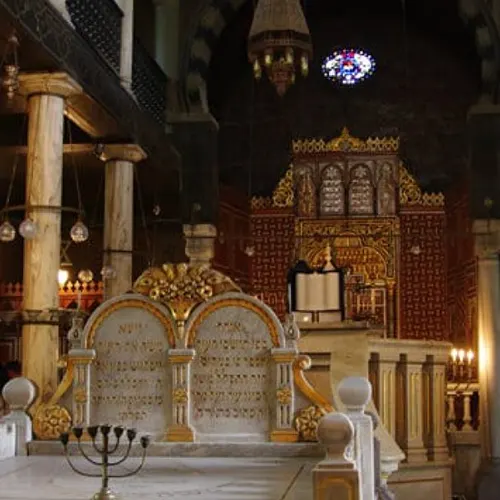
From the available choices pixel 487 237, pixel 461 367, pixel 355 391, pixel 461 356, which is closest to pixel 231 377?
pixel 355 391

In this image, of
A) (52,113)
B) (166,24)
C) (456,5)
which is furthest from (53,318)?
(456,5)

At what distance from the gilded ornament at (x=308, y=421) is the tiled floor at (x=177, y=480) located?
0.25 meters

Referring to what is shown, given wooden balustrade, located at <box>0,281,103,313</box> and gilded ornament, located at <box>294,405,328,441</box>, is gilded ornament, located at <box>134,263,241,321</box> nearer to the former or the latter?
gilded ornament, located at <box>294,405,328,441</box>

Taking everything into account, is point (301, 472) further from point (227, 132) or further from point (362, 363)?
point (227, 132)

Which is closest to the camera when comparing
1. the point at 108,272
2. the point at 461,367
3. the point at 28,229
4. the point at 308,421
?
the point at 308,421

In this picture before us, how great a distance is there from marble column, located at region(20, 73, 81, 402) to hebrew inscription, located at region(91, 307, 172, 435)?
10.4ft

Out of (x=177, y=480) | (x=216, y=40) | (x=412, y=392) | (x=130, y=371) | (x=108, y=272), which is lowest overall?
(x=177, y=480)

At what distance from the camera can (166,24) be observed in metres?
17.3

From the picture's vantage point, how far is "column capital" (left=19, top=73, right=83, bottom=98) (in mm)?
10969

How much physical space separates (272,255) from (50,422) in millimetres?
11818

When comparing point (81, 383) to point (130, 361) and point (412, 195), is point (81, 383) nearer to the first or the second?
point (130, 361)

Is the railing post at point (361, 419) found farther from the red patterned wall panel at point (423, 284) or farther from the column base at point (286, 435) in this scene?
the red patterned wall panel at point (423, 284)

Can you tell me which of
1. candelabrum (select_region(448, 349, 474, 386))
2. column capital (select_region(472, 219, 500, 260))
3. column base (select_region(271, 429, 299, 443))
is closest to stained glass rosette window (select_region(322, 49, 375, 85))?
column capital (select_region(472, 219, 500, 260))

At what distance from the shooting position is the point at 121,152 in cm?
1420
